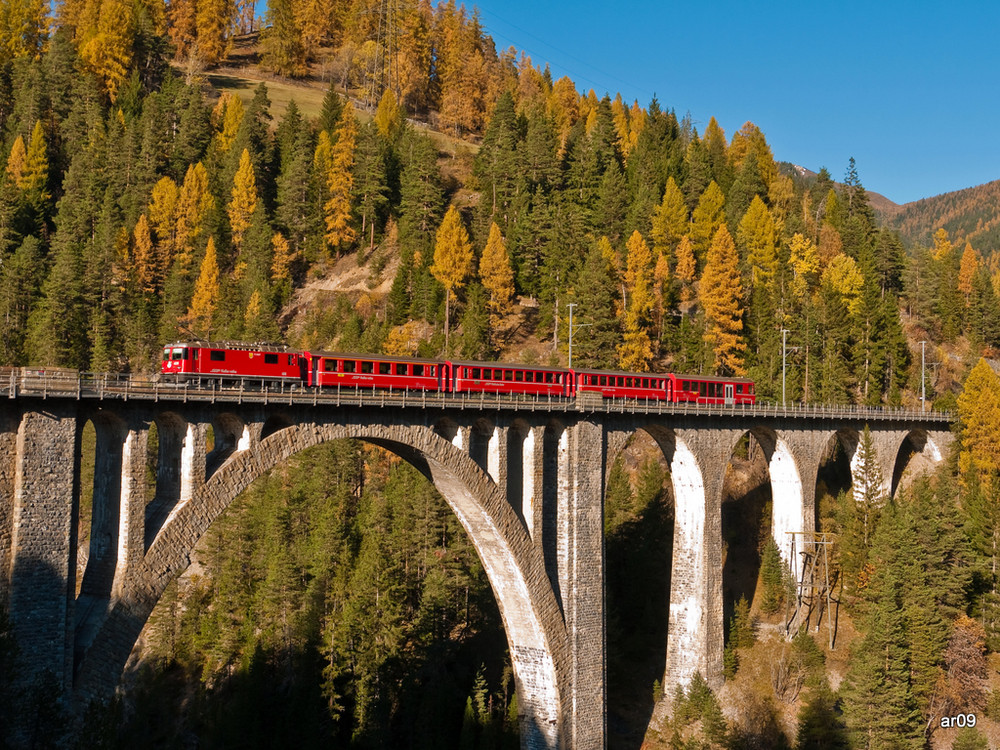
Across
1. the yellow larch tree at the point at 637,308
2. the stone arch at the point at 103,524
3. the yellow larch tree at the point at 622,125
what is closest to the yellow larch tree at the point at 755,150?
the yellow larch tree at the point at 622,125

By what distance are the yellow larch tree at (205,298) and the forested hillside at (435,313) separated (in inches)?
9.2

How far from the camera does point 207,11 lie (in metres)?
127

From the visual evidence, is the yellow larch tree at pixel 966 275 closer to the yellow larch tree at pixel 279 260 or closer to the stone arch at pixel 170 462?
the yellow larch tree at pixel 279 260

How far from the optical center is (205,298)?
79.2 metres

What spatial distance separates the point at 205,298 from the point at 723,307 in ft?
151

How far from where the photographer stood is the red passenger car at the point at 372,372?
114ft

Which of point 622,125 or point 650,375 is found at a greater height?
point 622,125

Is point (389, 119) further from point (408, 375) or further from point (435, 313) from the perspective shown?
point (408, 375)

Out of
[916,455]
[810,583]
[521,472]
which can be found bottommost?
[810,583]

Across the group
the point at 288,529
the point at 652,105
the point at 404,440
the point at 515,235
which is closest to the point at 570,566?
the point at 404,440

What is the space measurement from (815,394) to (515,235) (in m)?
30.7

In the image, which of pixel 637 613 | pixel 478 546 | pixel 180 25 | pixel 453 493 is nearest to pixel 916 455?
pixel 637 613

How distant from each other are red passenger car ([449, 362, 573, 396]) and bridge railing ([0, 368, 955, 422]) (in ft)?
1.75

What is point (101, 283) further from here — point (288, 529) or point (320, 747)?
point (320, 747)
